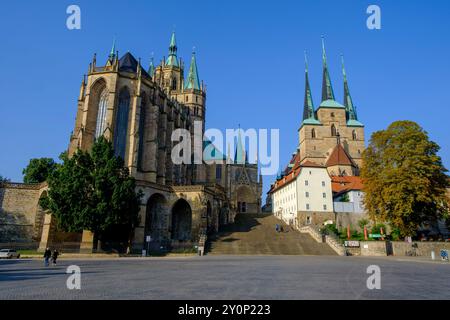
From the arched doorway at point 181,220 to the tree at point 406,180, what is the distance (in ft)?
72.6

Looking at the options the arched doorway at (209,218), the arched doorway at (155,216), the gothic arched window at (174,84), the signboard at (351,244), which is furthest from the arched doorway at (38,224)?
the gothic arched window at (174,84)

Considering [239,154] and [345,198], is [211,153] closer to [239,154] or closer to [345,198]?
[239,154]

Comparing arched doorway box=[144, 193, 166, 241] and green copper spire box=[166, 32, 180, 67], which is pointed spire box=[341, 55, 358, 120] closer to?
green copper spire box=[166, 32, 180, 67]

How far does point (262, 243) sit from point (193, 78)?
172 feet

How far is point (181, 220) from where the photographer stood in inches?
1677

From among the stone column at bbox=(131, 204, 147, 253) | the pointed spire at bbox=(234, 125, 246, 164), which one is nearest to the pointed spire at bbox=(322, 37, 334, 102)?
the pointed spire at bbox=(234, 125, 246, 164)

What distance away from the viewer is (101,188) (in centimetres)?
3052

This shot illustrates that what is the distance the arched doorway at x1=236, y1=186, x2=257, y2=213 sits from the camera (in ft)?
247

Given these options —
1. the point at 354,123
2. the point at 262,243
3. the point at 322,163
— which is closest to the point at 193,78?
the point at 322,163

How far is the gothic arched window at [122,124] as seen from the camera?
40.9 m

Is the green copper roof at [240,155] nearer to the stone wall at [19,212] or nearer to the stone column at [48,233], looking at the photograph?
the stone wall at [19,212]

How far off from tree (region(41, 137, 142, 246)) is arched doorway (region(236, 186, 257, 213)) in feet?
147
